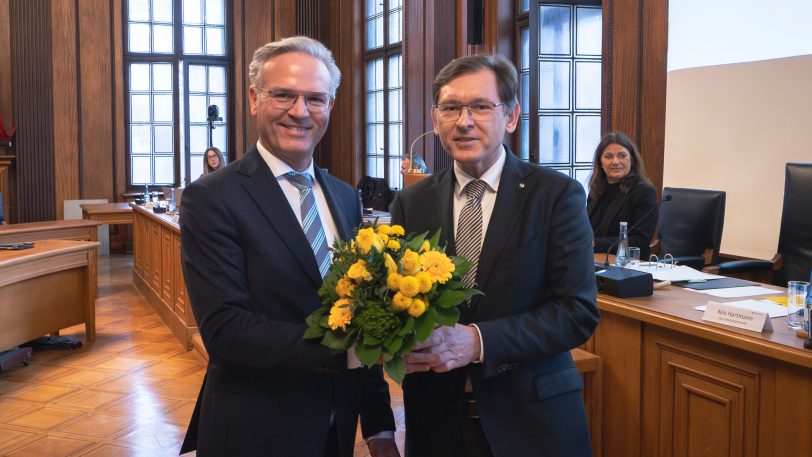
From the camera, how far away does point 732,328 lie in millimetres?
2367

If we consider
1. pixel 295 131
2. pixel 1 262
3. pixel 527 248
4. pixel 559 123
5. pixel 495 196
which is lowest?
pixel 1 262

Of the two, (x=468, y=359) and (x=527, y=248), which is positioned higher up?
(x=527, y=248)

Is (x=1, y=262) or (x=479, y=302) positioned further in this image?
(x=1, y=262)

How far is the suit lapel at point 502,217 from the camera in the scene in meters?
1.76

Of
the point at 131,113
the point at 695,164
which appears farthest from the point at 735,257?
the point at 131,113

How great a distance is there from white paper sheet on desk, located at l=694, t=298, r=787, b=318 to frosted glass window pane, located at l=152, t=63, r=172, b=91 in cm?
1068

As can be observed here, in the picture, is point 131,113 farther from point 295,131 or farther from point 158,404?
point 295,131

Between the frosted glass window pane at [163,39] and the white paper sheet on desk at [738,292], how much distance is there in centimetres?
1051

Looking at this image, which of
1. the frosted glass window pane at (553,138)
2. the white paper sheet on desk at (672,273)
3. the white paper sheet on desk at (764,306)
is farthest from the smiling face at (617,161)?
the frosted glass window pane at (553,138)

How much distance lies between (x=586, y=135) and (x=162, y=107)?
7116 millimetres

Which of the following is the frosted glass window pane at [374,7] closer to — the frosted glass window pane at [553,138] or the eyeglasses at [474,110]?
the frosted glass window pane at [553,138]

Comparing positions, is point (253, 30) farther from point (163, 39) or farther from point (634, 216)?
point (634, 216)

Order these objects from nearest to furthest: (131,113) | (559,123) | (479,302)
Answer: (479,302) < (559,123) < (131,113)

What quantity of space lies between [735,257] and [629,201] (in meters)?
0.97
